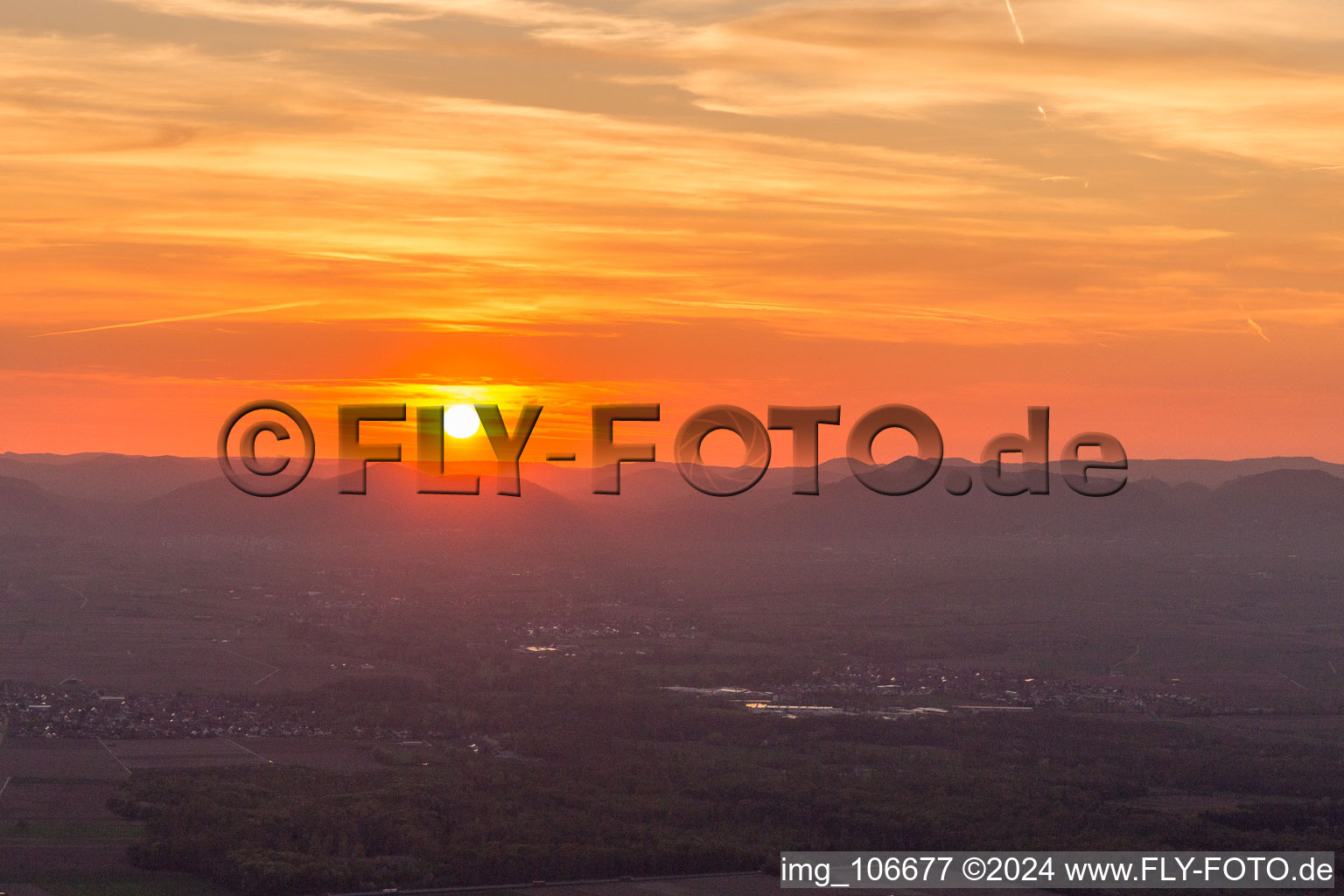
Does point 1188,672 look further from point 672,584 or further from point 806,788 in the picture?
point 672,584

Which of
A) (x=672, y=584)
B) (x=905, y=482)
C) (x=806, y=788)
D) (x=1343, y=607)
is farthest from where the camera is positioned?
(x=905, y=482)

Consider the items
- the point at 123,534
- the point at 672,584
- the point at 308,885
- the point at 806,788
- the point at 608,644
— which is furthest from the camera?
the point at 123,534

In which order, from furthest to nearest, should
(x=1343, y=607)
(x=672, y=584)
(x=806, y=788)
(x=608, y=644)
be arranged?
(x=672, y=584)
(x=1343, y=607)
(x=608, y=644)
(x=806, y=788)

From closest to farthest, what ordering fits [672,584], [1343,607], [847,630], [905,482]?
1. [847,630]
2. [1343,607]
3. [672,584]
4. [905,482]

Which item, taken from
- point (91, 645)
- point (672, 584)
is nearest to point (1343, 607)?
point (672, 584)

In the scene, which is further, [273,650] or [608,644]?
[608,644]

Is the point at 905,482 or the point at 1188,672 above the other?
the point at 905,482

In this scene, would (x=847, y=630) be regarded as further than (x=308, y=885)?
Yes

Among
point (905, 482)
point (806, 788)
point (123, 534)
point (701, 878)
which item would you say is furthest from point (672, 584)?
point (701, 878)

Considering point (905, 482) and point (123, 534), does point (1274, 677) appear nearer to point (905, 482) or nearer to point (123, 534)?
point (905, 482)
